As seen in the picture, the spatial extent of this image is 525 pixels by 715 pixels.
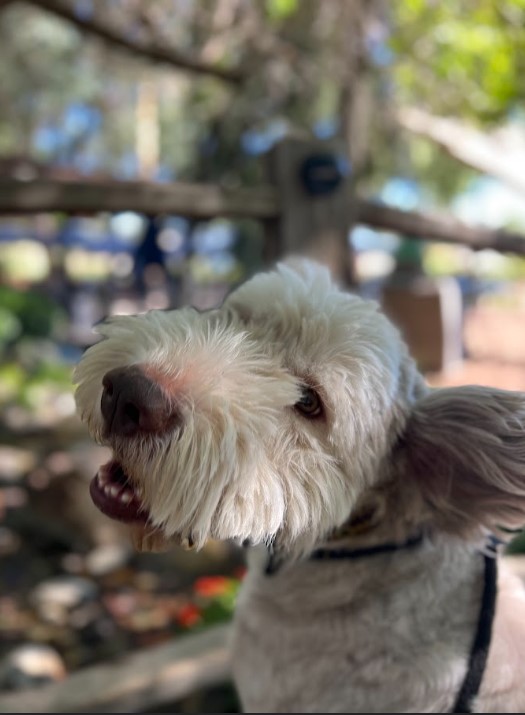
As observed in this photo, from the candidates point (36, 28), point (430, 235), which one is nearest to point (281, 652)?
point (430, 235)

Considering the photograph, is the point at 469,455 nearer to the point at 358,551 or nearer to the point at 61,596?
the point at 358,551

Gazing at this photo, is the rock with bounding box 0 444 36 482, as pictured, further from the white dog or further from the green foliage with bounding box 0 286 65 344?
the white dog

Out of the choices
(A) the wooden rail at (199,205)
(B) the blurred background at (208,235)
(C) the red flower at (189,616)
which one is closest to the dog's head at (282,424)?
(B) the blurred background at (208,235)

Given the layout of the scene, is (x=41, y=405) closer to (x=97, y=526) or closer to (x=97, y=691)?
(x=97, y=526)

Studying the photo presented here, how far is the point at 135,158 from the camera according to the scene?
2194 centimetres

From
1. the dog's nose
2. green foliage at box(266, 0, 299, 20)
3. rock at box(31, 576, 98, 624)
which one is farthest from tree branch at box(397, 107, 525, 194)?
the dog's nose

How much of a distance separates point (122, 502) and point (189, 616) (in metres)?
2.08

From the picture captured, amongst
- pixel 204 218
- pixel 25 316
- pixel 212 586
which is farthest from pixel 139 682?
pixel 25 316

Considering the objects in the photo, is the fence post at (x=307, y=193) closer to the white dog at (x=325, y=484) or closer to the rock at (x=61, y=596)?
the white dog at (x=325, y=484)

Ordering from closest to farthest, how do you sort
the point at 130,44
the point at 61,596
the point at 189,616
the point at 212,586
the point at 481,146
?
the point at 189,616 → the point at 212,586 → the point at 61,596 → the point at 130,44 → the point at 481,146

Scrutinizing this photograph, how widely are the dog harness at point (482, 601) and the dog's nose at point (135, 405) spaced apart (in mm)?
549

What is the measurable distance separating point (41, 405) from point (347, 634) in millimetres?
5044

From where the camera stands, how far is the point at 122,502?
3.61 feet

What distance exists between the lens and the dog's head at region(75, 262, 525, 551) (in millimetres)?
1074
